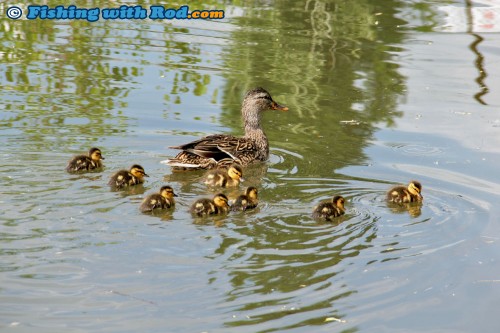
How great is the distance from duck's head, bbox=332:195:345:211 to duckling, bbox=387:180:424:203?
443 millimetres

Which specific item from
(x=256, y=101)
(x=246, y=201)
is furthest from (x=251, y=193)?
(x=256, y=101)

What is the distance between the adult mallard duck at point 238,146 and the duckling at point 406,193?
179cm

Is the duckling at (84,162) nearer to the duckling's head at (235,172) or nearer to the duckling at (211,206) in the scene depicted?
the duckling's head at (235,172)

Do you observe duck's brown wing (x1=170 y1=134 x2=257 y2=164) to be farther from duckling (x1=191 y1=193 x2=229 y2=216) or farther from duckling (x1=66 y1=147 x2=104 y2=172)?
duckling (x1=191 y1=193 x2=229 y2=216)

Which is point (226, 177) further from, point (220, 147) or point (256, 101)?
point (256, 101)

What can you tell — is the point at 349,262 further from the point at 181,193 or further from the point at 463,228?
the point at 181,193

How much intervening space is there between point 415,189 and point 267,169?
5.54 feet

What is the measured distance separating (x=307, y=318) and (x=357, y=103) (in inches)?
207

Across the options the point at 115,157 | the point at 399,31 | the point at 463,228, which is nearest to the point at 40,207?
the point at 115,157

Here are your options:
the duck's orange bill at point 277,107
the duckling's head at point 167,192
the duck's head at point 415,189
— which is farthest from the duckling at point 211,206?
the duck's orange bill at point 277,107

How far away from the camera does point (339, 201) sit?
739cm

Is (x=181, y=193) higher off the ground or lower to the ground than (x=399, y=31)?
lower

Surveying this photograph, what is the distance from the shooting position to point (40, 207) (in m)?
7.27

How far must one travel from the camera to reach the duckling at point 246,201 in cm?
750
